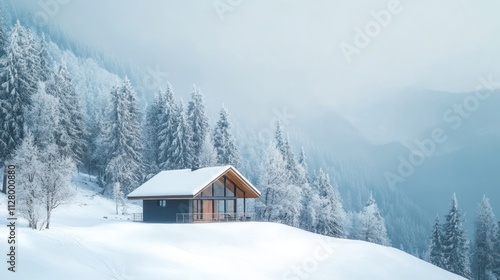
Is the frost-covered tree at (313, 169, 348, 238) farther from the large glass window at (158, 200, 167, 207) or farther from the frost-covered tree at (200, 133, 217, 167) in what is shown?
the large glass window at (158, 200, 167, 207)

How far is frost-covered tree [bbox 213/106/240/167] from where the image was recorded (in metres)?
55.8

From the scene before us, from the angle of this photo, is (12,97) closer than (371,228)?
Yes

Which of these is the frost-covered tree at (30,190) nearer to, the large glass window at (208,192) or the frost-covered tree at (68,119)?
the large glass window at (208,192)

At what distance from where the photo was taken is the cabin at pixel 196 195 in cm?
3769

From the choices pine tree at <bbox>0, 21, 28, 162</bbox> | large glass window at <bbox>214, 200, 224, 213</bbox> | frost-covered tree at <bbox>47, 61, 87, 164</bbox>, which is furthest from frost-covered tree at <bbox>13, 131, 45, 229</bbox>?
frost-covered tree at <bbox>47, 61, 87, 164</bbox>

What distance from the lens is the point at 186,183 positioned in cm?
3919

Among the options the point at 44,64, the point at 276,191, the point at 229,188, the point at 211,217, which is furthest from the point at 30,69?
the point at 276,191

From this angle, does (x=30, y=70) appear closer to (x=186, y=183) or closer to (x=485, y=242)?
(x=186, y=183)

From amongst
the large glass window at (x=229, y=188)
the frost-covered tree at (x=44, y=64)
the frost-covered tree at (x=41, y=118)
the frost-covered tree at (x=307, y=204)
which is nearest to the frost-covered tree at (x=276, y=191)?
the frost-covered tree at (x=307, y=204)

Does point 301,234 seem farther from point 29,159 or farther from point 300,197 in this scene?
point 29,159

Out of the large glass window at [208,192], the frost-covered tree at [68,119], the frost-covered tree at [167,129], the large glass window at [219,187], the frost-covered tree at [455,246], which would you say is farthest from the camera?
the frost-covered tree at [167,129]

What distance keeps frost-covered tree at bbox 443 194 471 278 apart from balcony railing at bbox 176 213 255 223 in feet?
86.6

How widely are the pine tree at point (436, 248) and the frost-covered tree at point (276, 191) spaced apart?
17710 mm

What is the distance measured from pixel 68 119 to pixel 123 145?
7239 mm
